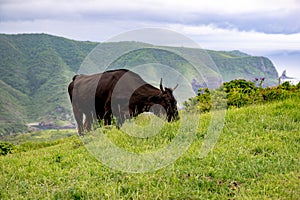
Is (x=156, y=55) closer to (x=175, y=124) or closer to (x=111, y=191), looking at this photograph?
(x=175, y=124)

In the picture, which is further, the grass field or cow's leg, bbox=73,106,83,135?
cow's leg, bbox=73,106,83,135

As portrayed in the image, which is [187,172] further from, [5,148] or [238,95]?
[5,148]

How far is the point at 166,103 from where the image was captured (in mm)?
14148

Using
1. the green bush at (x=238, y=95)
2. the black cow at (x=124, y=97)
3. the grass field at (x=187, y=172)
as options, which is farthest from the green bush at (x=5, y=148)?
the green bush at (x=238, y=95)

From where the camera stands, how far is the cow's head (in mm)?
13797

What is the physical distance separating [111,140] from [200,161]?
3033mm

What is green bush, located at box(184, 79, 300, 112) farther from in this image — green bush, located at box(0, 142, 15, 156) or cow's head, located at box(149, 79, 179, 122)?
green bush, located at box(0, 142, 15, 156)

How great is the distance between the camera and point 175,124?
34.8 feet

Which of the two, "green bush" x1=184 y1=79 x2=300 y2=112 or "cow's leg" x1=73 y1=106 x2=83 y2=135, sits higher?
"green bush" x1=184 y1=79 x2=300 y2=112

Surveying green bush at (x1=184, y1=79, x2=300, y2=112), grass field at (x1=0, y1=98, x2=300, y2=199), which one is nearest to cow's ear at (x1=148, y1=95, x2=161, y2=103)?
green bush at (x1=184, y1=79, x2=300, y2=112)

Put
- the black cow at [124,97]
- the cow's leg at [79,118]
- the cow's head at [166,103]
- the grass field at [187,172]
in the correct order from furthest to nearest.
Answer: the cow's leg at [79,118] → the black cow at [124,97] → the cow's head at [166,103] → the grass field at [187,172]

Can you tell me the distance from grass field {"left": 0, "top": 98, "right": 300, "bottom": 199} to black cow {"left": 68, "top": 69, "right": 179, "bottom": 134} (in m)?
4.14

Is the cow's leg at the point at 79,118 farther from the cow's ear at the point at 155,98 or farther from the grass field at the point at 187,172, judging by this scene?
the grass field at the point at 187,172

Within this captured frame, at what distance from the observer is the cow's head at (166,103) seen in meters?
13.8
